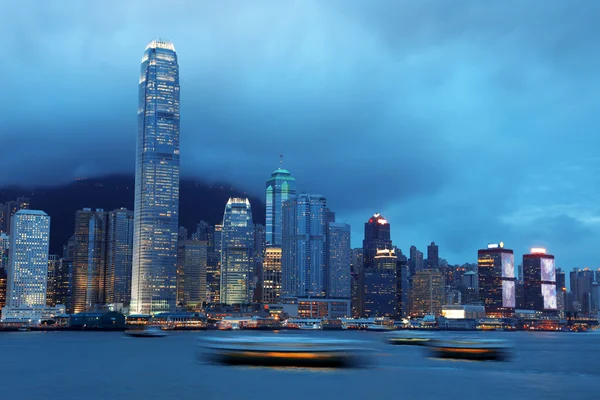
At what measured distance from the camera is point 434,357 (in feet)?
459

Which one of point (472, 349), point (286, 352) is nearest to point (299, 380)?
point (286, 352)

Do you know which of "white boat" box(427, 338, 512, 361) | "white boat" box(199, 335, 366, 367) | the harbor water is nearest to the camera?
the harbor water

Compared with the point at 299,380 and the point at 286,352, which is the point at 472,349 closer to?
the point at 286,352

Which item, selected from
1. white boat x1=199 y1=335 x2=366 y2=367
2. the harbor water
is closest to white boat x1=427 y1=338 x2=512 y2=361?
the harbor water

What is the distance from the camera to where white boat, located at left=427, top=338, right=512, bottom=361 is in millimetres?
135000

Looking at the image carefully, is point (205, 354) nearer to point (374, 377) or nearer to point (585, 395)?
point (374, 377)

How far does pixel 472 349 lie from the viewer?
137250 millimetres

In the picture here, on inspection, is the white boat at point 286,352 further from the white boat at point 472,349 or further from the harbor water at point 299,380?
the white boat at point 472,349

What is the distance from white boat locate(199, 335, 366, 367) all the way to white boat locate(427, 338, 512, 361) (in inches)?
864

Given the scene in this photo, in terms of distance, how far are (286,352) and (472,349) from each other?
1500 inches

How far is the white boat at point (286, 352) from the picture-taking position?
378 ft

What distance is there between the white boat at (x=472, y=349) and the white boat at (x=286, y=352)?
21940 millimetres

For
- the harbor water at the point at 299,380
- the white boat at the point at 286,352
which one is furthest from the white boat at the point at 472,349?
the white boat at the point at 286,352

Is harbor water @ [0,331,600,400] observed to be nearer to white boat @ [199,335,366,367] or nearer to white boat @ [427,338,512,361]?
white boat @ [199,335,366,367]
